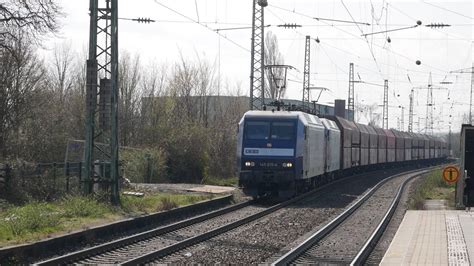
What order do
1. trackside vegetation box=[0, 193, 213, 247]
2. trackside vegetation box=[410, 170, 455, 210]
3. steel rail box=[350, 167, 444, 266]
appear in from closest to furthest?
steel rail box=[350, 167, 444, 266] → trackside vegetation box=[0, 193, 213, 247] → trackside vegetation box=[410, 170, 455, 210]

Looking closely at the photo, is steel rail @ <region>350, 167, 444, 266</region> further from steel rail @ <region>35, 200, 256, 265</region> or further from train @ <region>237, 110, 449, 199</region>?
steel rail @ <region>35, 200, 256, 265</region>

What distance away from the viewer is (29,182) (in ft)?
71.7

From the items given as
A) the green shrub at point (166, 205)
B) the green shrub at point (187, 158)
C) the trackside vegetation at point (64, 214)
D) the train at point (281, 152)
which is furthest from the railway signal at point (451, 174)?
the green shrub at point (187, 158)

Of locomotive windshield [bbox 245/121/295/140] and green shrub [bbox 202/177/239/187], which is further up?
locomotive windshield [bbox 245/121/295/140]

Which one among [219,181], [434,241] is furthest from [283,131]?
[434,241]

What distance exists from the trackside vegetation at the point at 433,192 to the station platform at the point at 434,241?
4043 mm

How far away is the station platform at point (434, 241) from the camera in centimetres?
1171

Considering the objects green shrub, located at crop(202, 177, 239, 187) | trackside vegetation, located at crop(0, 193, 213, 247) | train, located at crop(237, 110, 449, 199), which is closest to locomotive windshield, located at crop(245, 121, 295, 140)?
train, located at crop(237, 110, 449, 199)

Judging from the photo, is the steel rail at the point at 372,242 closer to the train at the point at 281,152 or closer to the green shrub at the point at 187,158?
the train at the point at 281,152

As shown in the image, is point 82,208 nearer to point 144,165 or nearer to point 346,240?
point 346,240

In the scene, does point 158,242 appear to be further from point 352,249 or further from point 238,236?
point 352,249

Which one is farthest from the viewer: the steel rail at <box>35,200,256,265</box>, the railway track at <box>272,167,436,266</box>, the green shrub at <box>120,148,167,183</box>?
the green shrub at <box>120,148,167,183</box>

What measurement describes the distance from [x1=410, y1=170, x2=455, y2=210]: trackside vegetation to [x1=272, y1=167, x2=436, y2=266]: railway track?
35.0 inches

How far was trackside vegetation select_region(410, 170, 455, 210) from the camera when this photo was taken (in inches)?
947
